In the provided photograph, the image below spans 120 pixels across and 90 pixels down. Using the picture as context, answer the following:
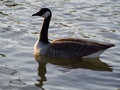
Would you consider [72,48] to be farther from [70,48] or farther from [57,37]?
[57,37]

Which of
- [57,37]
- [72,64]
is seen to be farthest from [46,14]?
[72,64]

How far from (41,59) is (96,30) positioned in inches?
121

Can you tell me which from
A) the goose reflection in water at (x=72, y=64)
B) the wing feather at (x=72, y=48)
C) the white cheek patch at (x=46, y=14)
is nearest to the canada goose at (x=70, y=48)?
the wing feather at (x=72, y=48)

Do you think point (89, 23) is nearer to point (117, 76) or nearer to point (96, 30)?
point (96, 30)

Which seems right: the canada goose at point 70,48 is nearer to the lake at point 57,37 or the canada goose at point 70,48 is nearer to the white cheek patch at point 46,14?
the lake at point 57,37

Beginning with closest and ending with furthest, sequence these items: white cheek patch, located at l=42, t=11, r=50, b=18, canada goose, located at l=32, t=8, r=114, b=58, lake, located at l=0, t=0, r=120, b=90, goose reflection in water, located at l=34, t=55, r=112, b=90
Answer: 1. lake, located at l=0, t=0, r=120, b=90
2. goose reflection in water, located at l=34, t=55, r=112, b=90
3. canada goose, located at l=32, t=8, r=114, b=58
4. white cheek patch, located at l=42, t=11, r=50, b=18

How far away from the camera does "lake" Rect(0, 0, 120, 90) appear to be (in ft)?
41.9

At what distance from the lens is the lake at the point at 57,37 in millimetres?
12781

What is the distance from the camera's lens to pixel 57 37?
1678cm

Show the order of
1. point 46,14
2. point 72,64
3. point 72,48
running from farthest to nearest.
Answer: point 46,14 → point 72,48 → point 72,64

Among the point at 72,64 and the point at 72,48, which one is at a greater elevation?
the point at 72,48

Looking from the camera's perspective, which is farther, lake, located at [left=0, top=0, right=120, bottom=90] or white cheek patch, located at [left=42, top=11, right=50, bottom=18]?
white cheek patch, located at [left=42, top=11, right=50, bottom=18]

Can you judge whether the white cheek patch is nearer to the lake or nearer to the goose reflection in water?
the lake

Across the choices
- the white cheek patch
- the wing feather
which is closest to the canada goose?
the wing feather
